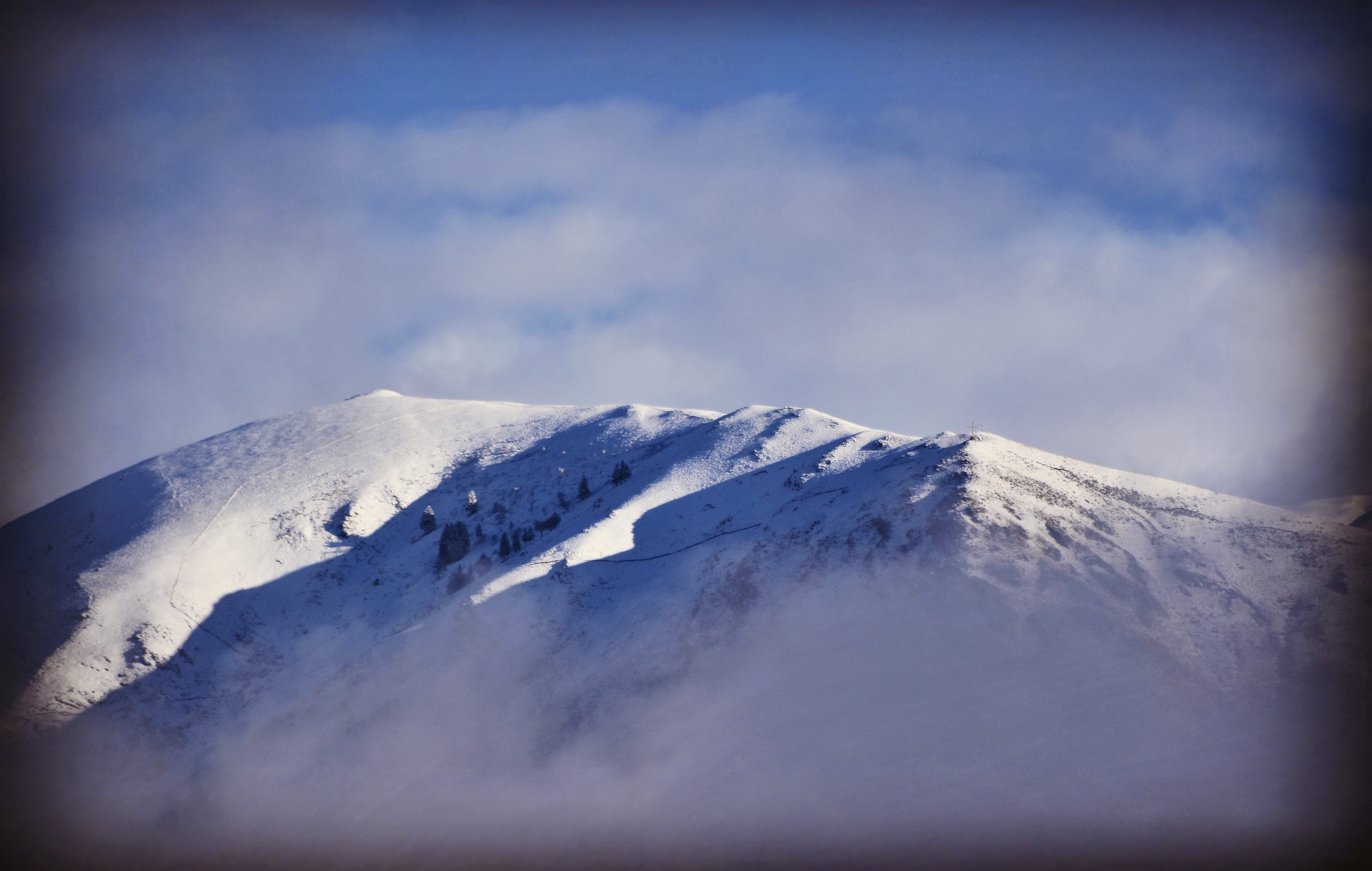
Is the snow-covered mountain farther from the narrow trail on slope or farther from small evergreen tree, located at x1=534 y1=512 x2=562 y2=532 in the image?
the narrow trail on slope

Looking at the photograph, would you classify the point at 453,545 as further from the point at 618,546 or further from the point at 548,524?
the point at 618,546

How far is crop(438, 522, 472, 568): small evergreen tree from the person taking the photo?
75.8 m

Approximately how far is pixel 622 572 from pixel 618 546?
3751mm

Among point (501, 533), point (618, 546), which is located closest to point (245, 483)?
point (501, 533)

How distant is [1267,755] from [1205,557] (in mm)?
16072

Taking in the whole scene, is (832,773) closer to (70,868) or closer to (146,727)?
(70,868)

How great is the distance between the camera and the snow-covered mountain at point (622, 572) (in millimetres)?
52969

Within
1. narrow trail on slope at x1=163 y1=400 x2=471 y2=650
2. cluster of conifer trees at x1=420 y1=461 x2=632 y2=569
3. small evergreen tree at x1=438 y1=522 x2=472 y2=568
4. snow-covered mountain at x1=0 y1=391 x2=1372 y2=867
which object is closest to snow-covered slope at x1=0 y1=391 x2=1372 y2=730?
snow-covered mountain at x1=0 y1=391 x2=1372 y2=867

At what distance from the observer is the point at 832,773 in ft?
151

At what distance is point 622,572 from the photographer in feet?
224

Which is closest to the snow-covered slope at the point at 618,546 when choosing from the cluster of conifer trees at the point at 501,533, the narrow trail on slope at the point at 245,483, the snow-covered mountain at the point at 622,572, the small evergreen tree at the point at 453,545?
the snow-covered mountain at the point at 622,572

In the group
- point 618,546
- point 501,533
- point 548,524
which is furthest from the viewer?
point 501,533

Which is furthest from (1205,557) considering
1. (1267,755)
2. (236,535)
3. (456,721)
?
(236,535)

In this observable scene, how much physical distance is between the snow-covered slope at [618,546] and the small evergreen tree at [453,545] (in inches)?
35.7
